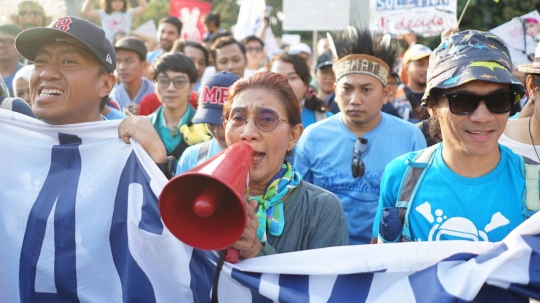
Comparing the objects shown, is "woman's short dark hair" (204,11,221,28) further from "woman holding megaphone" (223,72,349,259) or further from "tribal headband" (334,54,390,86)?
"woman holding megaphone" (223,72,349,259)

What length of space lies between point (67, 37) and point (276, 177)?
1164 millimetres

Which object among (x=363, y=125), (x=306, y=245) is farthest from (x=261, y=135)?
(x=363, y=125)

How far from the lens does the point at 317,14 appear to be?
8617 mm

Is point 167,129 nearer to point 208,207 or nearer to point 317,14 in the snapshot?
point 208,207

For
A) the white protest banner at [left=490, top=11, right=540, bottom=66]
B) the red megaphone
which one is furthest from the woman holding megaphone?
the white protest banner at [left=490, top=11, right=540, bottom=66]

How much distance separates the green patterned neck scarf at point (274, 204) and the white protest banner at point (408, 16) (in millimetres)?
5912

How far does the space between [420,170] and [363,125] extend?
1.74 metres

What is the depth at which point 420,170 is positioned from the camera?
2619 mm

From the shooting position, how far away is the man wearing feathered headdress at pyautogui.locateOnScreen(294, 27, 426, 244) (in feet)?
13.2

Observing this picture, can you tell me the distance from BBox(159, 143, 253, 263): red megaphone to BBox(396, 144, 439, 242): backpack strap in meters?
0.80

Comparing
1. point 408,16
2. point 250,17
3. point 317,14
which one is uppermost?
point 408,16

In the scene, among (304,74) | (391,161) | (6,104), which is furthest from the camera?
(304,74)

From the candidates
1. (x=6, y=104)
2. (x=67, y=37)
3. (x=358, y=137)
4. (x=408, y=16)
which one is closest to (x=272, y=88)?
(x=67, y=37)

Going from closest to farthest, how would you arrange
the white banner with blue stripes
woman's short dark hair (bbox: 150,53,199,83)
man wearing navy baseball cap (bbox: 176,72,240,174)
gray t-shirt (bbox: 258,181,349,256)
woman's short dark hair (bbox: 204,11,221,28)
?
the white banner with blue stripes → gray t-shirt (bbox: 258,181,349,256) → man wearing navy baseball cap (bbox: 176,72,240,174) → woman's short dark hair (bbox: 150,53,199,83) → woman's short dark hair (bbox: 204,11,221,28)
